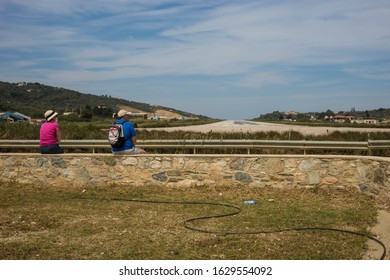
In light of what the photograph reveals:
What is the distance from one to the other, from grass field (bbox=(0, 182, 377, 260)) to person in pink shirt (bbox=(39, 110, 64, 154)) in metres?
0.98

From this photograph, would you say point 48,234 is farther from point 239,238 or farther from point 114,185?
point 114,185

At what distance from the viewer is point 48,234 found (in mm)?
6414

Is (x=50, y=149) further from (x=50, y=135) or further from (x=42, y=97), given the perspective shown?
(x=42, y=97)

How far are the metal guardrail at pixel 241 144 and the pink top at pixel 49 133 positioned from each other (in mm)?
923

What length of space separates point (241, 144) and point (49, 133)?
4856 mm

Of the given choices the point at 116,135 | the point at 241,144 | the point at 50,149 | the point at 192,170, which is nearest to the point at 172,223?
the point at 192,170

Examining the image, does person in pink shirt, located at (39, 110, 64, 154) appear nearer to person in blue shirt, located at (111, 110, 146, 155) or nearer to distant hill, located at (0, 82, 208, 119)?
person in blue shirt, located at (111, 110, 146, 155)

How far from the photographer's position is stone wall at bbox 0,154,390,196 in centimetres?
958

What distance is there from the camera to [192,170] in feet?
33.5

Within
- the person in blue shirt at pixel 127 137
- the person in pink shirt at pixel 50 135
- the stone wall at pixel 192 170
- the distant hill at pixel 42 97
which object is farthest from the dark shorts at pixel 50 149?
the distant hill at pixel 42 97

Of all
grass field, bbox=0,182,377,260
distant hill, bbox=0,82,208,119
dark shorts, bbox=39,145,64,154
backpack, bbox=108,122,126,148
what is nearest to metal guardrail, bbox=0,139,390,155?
dark shorts, bbox=39,145,64,154

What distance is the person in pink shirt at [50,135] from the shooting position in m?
10.5

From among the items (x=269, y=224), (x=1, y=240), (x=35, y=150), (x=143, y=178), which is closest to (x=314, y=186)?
(x=269, y=224)

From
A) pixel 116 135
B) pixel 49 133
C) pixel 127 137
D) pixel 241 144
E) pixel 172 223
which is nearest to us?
pixel 172 223
